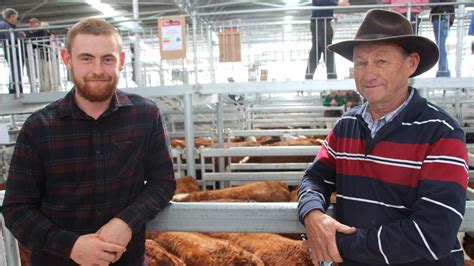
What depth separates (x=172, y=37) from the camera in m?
5.42

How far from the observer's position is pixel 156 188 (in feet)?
4.95

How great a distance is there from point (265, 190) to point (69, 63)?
11.7 ft

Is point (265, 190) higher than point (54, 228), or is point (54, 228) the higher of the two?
point (54, 228)

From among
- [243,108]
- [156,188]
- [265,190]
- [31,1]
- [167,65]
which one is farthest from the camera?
[167,65]

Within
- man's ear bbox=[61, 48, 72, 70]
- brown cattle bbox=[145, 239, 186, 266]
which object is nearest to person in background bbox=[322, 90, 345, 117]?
brown cattle bbox=[145, 239, 186, 266]

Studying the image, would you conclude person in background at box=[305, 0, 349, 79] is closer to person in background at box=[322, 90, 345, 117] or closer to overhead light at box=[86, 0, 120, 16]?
person in background at box=[322, 90, 345, 117]

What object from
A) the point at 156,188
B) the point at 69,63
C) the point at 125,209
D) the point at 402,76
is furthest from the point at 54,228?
the point at 402,76

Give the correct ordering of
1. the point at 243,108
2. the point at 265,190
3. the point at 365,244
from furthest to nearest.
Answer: the point at 243,108
the point at 265,190
the point at 365,244

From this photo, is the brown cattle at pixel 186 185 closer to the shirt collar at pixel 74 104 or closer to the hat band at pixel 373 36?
the shirt collar at pixel 74 104

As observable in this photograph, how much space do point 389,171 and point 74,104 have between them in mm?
1153

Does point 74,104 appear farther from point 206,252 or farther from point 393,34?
point 206,252

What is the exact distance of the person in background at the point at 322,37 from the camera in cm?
589

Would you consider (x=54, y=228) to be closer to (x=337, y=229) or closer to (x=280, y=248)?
(x=337, y=229)

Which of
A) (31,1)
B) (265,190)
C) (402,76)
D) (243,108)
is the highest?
(31,1)
